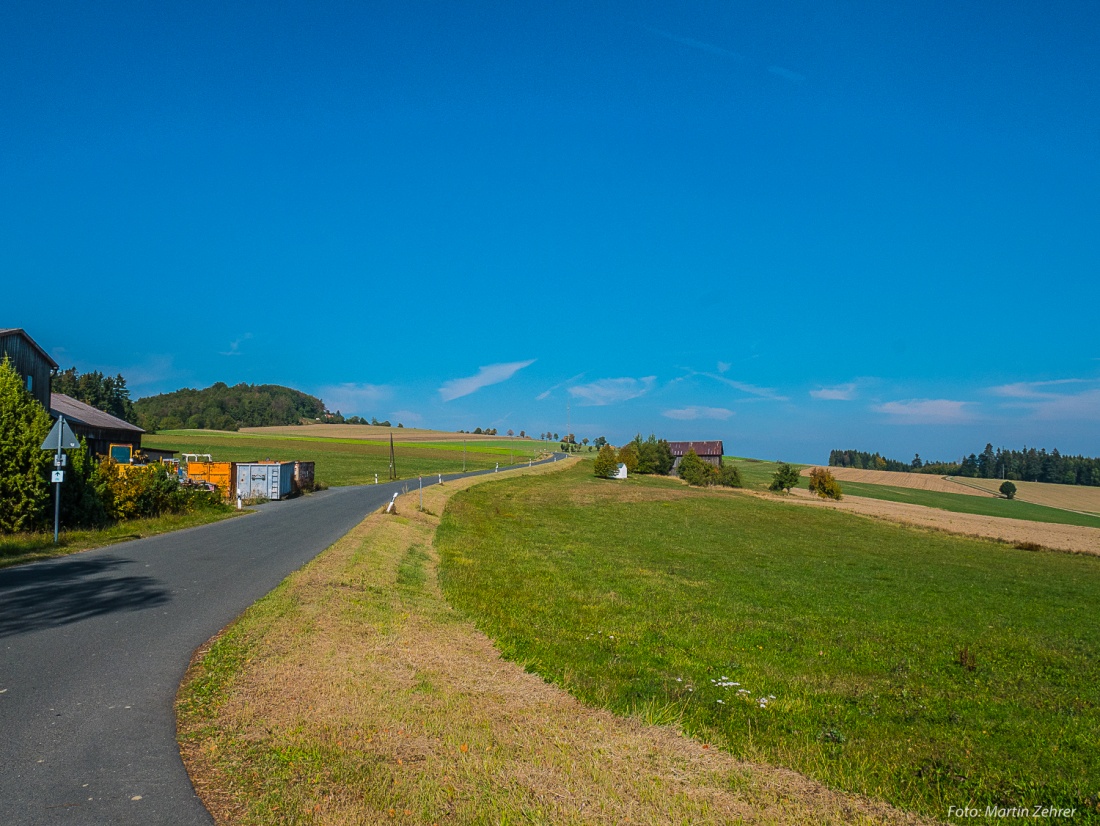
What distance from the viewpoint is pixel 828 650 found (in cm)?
1173

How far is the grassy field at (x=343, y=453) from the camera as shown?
75.3 meters

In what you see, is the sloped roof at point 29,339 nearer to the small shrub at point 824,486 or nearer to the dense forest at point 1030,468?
the small shrub at point 824,486

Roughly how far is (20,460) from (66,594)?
900 cm

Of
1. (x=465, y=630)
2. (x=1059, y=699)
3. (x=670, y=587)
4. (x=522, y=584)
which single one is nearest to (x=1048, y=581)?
(x=670, y=587)

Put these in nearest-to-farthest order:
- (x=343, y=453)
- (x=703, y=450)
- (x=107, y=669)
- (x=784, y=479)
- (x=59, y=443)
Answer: (x=107, y=669) < (x=59, y=443) < (x=784, y=479) < (x=343, y=453) < (x=703, y=450)

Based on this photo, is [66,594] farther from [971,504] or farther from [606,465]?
[971,504]

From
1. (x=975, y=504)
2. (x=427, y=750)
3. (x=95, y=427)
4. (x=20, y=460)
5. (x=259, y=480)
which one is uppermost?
(x=95, y=427)

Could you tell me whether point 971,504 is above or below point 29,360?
below

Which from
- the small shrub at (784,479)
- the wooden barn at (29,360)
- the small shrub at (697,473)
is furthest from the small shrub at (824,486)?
the wooden barn at (29,360)

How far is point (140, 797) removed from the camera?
15.1 feet

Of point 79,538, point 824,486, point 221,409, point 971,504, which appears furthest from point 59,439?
point 221,409

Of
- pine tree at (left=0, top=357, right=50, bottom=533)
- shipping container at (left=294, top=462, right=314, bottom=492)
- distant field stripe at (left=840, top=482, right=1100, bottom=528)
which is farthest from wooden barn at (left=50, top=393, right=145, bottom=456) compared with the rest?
distant field stripe at (left=840, top=482, right=1100, bottom=528)

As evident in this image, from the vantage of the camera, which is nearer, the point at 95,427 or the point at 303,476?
the point at 303,476

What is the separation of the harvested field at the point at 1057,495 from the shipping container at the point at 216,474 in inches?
4030
